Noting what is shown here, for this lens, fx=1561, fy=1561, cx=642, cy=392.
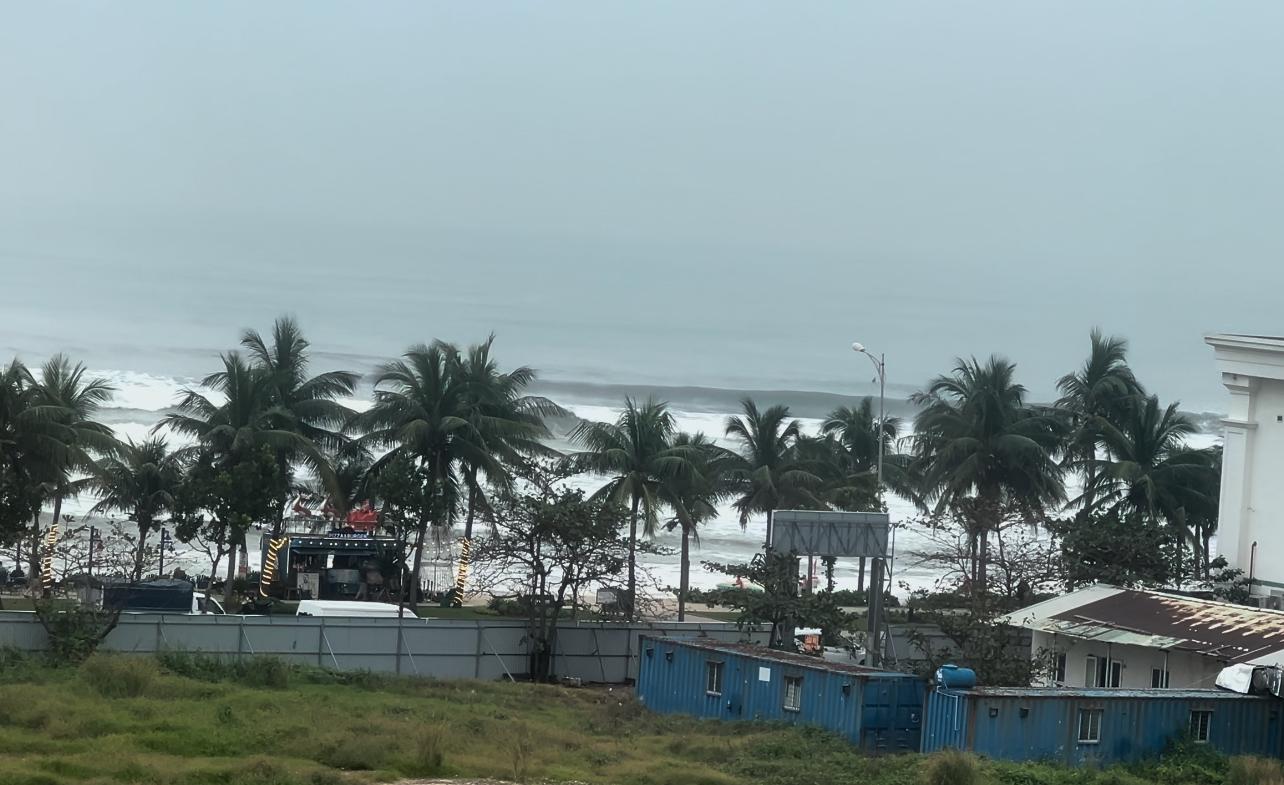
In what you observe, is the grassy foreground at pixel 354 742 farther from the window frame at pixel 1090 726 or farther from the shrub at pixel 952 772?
the window frame at pixel 1090 726

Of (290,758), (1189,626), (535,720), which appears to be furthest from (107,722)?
(1189,626)

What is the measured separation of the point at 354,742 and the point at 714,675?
8.70 meters

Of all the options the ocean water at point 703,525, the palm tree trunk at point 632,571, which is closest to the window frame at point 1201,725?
the ocean water at point 703,525

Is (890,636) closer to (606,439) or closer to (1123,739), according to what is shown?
(606,439)

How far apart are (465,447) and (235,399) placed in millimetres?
6478

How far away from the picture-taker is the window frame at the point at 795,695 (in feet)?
85.1

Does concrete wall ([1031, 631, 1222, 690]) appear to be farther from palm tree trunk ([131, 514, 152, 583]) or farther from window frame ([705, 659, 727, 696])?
palm tree trunk ([131, 514, 152, 583])

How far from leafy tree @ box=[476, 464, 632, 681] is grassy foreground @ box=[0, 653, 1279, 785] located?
648 centimetres

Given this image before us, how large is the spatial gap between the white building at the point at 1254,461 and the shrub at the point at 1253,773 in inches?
697

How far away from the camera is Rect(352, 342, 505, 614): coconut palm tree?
43.6 m

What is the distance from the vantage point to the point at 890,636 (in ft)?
122

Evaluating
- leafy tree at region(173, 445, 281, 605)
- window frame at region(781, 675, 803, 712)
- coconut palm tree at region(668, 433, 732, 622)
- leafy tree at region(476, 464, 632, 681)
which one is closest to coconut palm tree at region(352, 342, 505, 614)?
leafy tree at region(173, 445, 281, 605)

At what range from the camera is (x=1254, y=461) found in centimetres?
4019

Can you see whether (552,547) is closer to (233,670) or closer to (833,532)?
(833,532)
